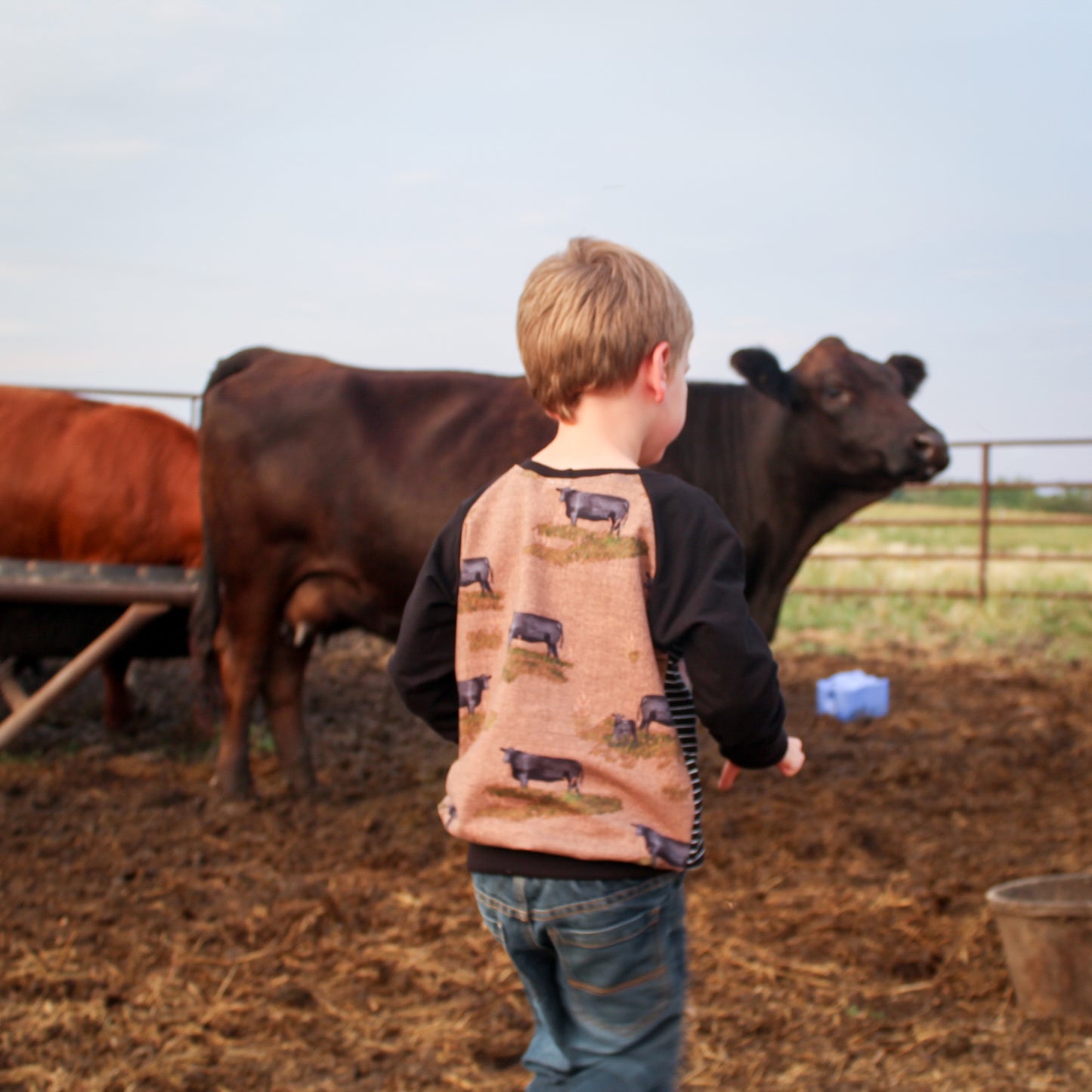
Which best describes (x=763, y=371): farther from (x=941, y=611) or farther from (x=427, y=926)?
(x=941, y=611)

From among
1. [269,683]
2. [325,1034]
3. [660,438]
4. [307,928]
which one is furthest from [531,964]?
[269,683]

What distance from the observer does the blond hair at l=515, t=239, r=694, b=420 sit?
142 cm

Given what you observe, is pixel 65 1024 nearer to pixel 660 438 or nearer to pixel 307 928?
pixel 307 928

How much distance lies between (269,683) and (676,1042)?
3.51 m

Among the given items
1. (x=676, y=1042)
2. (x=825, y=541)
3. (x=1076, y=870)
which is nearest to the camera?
(x=676, y=1042)

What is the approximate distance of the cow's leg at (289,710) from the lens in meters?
4.64

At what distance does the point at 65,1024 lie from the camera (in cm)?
261

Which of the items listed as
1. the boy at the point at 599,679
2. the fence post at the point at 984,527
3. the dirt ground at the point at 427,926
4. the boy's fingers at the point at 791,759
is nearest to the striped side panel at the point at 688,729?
the boy at the point at 599,679

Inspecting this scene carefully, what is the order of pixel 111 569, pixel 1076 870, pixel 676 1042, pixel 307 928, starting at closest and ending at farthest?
pixel 676 1042 < pixel 307 928 < pixel 1076 870 < pixel 111 569

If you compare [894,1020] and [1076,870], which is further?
[1076,870]

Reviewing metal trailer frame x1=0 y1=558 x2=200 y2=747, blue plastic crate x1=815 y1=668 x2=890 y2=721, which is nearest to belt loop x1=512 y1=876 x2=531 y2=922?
metal trailer frame x1=0 y1=558 x2=200 y2=747

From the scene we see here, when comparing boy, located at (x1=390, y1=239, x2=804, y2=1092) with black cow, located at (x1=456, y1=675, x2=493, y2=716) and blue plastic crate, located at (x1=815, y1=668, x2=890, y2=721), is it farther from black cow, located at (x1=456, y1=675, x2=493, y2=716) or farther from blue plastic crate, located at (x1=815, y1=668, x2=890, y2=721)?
Answer: blue plastic crate, located at (x1=815, y1=668, x2=890, y2=721)

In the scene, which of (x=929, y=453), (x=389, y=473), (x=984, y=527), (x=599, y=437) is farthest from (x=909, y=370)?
(x=984, y=527)

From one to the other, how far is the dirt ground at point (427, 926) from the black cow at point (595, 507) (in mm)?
1449
